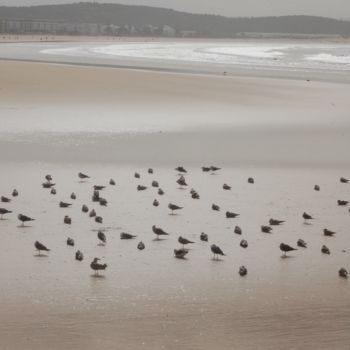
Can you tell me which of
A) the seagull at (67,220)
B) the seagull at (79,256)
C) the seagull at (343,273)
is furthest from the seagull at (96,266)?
the seagull at (343,273)

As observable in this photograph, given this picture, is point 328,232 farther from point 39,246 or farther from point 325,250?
point 39,246

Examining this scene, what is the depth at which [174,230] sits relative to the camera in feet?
29.9

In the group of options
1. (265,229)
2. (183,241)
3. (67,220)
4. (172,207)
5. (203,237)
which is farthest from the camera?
(172,207)

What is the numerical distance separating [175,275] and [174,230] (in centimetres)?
171

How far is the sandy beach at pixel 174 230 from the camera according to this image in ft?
20.0

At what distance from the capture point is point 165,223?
30.9 feet

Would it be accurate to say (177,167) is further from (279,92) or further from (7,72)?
(7,72)

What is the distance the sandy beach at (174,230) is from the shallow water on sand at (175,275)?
2cm

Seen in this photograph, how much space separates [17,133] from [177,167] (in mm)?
4456

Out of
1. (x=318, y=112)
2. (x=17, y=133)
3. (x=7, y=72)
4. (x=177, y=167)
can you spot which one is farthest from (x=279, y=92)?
(x=177, y=167)

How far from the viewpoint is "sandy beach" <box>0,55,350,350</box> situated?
20.0ft

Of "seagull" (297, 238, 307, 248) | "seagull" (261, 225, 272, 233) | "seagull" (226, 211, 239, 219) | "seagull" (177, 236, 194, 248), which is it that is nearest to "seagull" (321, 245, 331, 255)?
"seagull" (297, 238, 307, 248)

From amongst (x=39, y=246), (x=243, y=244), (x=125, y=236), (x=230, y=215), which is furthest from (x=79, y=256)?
(x=230, y=215)

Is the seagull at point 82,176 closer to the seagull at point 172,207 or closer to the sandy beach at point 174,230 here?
the sandy beach at point 174,230
